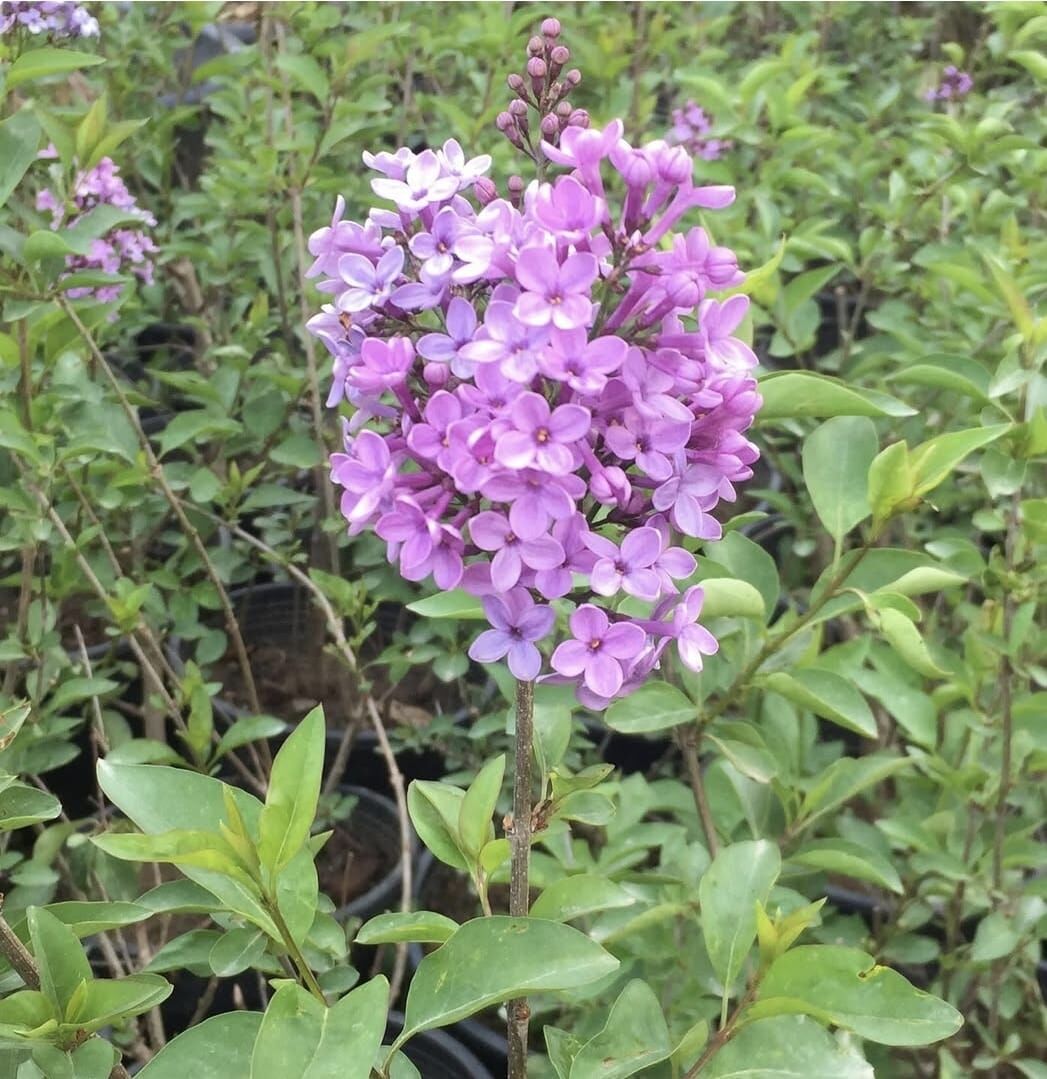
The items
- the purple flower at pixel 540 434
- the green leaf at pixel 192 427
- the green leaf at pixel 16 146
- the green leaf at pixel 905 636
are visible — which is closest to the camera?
the purple flower at pixel 540 434

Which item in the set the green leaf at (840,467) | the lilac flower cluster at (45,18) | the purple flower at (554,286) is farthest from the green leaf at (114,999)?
the lilac flower cluster at (45,18)

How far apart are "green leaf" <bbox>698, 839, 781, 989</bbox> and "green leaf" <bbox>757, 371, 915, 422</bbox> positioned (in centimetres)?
43

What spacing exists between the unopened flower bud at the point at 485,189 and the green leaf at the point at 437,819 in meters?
0.53

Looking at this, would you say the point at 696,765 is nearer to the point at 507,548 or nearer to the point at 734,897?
the point at 734,897

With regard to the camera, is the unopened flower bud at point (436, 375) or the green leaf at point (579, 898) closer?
the unopened flower bud at point (436, 375)

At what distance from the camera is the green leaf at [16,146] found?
1.38 metres

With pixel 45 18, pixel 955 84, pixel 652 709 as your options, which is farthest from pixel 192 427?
pixel 955 84

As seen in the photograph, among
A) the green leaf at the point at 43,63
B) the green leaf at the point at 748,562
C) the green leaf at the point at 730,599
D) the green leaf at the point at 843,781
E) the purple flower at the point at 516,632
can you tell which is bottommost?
the green leaf at the point at 843,781

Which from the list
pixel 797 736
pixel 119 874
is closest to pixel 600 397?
pixel 797 736

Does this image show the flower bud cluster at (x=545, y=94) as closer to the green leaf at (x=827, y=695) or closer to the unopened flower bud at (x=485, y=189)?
the unopened flower bud at (x=485, y=189)

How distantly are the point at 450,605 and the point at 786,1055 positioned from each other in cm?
51

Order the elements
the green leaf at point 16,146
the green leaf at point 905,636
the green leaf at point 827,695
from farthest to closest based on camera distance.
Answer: the green leaf at point 16,146 → the green leaf at point 827,695 → the green leaf at point 905,636

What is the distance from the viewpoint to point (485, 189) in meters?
0.89

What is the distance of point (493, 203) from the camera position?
2.66ft
